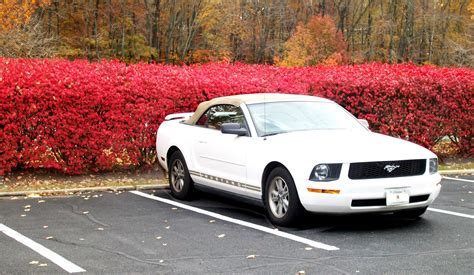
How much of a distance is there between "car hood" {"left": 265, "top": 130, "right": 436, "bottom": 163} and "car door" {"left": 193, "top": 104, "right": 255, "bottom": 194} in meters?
0.57

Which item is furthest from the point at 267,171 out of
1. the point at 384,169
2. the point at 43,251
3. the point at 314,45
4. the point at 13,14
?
the point at 314,45

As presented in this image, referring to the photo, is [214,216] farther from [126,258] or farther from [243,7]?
[243,7]

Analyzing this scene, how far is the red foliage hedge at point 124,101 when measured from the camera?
10898 mm

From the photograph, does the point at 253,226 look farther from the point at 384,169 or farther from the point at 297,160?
the point at 384,169

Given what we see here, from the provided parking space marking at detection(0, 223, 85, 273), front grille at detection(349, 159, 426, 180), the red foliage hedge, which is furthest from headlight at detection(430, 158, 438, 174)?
the red foliage hedge

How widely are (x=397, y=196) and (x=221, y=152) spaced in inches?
97.8

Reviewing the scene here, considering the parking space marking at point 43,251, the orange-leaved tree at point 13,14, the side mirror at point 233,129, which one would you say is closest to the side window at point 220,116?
the side mirror at point 233,129

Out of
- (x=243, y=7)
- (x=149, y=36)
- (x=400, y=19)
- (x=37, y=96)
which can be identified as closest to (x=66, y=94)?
(x=37, y=96)

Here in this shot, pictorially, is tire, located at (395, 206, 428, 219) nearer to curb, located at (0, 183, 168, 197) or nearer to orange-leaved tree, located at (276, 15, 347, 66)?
curb, located at (0, 183, 168, 197)

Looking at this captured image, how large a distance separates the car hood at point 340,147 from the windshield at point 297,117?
228 millimetres

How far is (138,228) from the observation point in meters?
7.47

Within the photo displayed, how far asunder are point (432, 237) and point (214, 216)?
8.91 feet

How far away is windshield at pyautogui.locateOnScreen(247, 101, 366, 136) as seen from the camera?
319 inches

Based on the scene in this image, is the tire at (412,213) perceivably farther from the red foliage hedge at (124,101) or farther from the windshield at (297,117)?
the red foliage hedge at (124,101)
